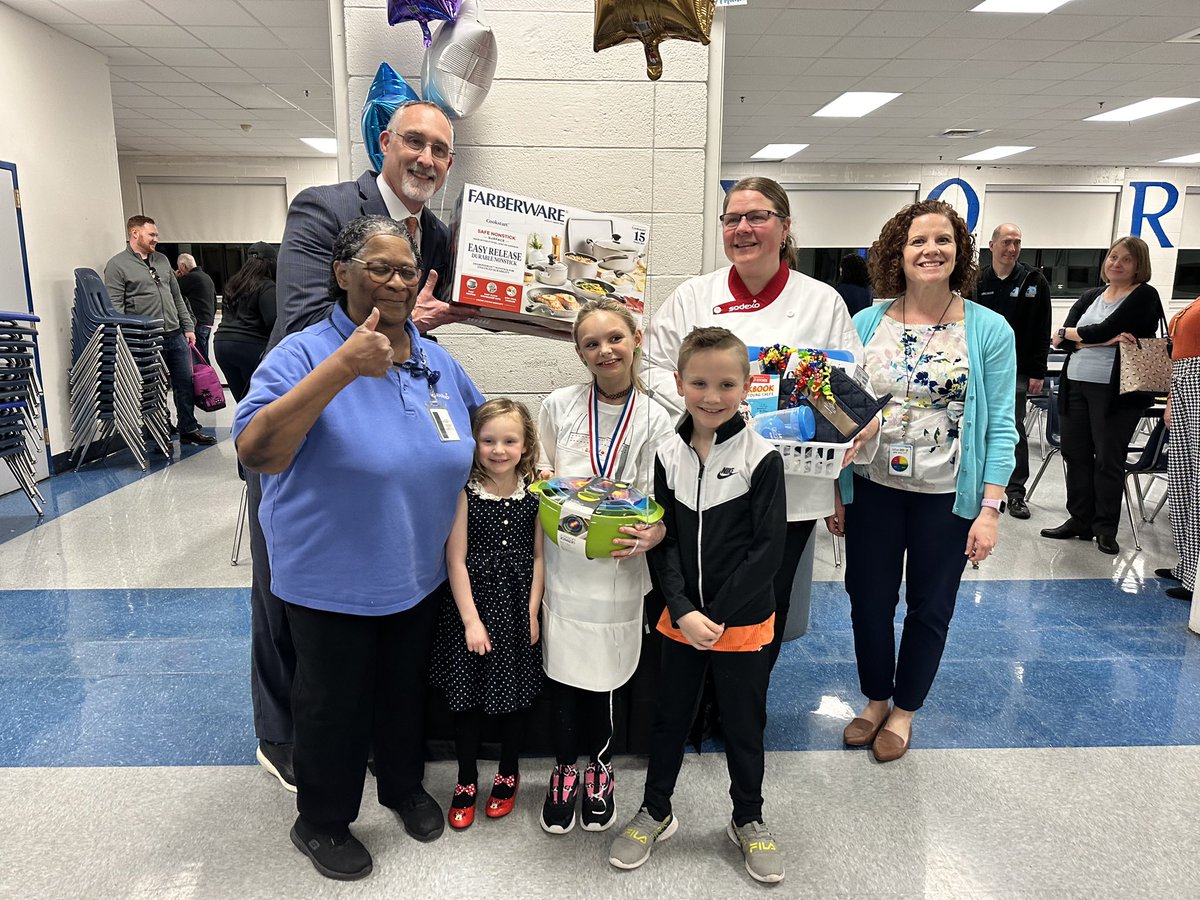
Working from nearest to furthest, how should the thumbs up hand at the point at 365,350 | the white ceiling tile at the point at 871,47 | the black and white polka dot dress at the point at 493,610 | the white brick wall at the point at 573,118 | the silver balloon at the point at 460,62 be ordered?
the thumbs up hand at the point at 365,350, the black and white polka dot dress at the point at 493,610, the silver balloon at the point at 460,62, the white brick wall at the point at 573,118, the white ceiling tile at the point at 871,47

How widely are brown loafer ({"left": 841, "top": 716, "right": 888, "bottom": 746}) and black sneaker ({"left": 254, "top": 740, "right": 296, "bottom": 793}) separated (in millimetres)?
1524

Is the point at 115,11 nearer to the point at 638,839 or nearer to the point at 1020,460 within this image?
the point at 638,839

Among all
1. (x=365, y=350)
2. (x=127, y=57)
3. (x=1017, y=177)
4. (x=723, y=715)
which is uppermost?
(x=127, y=57)

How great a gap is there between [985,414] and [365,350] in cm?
153

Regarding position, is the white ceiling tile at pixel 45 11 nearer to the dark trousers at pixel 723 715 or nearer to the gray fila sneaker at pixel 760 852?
the dark trousers at pixel 723 715

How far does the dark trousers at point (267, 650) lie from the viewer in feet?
6.15

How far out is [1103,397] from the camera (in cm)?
402

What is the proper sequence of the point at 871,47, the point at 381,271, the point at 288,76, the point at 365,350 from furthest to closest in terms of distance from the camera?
1. the point at 288,76
2. the point at 871,47
3. the point at 381,271
4. the point at 365,350

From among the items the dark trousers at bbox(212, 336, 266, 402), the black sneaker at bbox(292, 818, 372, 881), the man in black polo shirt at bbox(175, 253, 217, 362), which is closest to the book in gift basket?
the black sneaker at bbox(292, 818, 372, 881)

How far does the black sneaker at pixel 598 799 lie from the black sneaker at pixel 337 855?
50 cm

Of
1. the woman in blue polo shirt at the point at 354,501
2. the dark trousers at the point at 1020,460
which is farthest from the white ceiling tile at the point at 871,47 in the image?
the woman in blue polo shirt at the point at 354,501

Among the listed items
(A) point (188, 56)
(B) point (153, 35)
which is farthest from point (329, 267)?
(A) point (188, 56)

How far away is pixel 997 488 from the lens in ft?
6.41

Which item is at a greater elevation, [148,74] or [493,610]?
[148,74]
